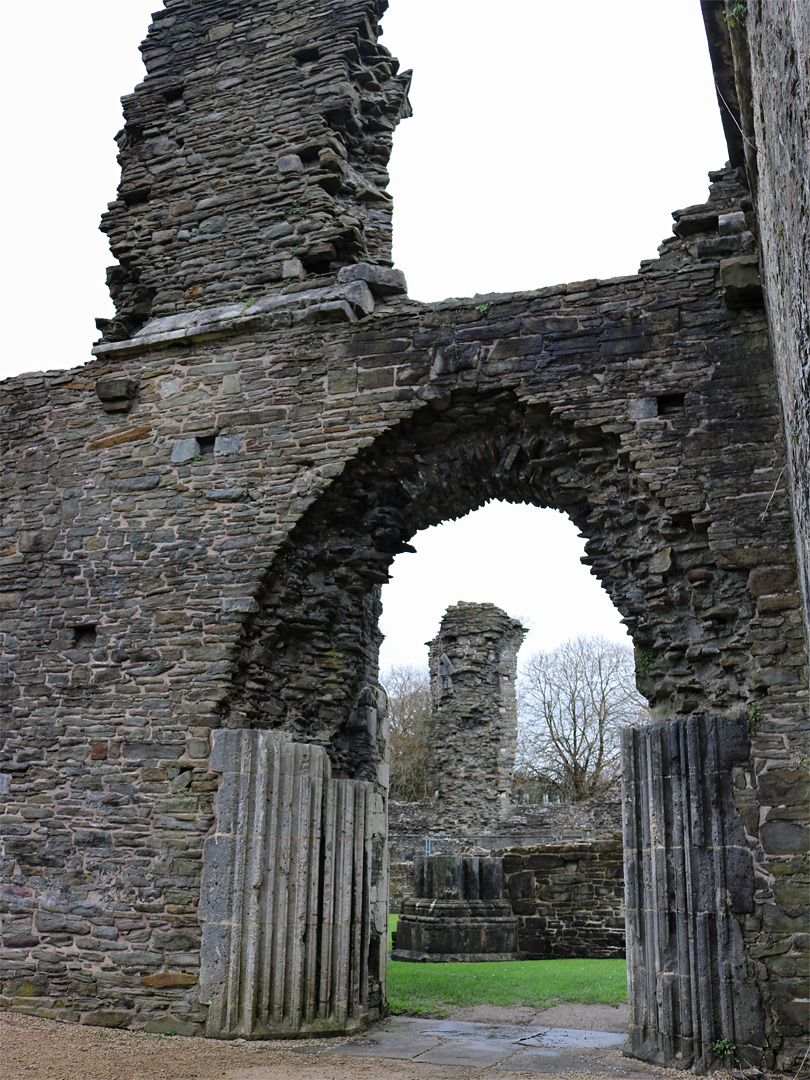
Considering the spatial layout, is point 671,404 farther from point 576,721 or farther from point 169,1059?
point 576,721

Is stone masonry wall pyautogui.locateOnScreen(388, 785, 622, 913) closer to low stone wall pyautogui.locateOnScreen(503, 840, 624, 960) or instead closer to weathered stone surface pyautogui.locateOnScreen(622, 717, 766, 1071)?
low stone wall pyautogui.locateOnScreen(503, 840, 624, 960)

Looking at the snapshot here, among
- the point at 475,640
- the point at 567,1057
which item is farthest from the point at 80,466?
the point at 475,640

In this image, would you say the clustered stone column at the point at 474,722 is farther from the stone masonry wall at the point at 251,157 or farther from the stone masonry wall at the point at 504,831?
the stone masonry wall at the point at 251,157

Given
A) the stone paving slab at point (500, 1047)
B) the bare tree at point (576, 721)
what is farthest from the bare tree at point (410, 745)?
the stone paving slab at point (500, 1047)

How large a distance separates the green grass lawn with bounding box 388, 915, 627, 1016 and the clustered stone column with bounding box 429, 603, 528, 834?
665 cm

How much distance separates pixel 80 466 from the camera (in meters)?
8.89

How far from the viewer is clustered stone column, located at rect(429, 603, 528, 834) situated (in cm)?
1830

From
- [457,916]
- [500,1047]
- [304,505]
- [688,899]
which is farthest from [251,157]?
[457,916]

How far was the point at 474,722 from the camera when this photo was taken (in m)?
18.6

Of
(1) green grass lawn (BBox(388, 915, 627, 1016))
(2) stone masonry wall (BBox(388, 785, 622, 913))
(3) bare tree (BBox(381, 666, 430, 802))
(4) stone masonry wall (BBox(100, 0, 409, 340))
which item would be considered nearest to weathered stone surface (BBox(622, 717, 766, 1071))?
(1) green grass lawn (BBox(388, 915, 627, 1016))

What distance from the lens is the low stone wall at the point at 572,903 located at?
12.4m

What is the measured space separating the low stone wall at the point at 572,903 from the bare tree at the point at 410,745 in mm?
16219

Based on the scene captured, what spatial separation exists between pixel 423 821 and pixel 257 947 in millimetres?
14144

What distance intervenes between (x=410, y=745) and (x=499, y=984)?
75.2 feet
